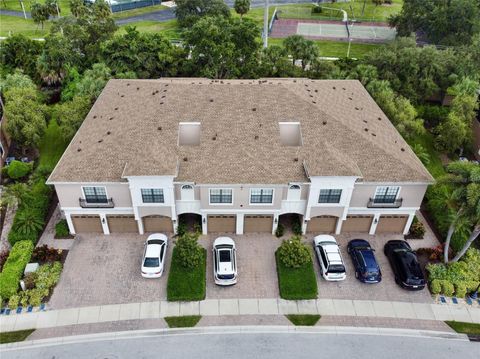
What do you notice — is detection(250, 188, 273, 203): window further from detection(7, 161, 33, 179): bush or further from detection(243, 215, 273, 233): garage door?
detection(7, 161, 33, 179): bush

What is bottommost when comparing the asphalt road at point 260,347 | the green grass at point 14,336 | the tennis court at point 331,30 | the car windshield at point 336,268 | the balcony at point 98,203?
the green grass at point 14,336

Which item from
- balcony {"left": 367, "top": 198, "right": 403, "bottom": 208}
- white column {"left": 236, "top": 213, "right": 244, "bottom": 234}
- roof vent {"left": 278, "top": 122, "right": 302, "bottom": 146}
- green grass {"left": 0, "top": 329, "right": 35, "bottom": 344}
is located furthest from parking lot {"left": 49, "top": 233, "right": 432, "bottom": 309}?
roof vent {"left": 278, "top": 122, "right": 302, "bottom": 146}

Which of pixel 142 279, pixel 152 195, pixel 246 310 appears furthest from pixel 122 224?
pixel 246 310

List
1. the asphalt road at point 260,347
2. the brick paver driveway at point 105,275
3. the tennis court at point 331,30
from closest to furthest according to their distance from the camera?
the asphalt road at point 260,347
the brick paver driveway at point 105,275
the tennis court at point 331,30

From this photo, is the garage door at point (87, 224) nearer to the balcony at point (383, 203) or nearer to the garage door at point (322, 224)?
the garage door at point (322, 224)

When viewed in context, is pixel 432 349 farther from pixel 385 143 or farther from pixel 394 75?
pixel 394 75

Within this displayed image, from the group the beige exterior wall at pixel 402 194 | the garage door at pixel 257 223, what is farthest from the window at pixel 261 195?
the beige exterior wall at pixel 402 194

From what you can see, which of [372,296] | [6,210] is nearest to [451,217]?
[372,296]
